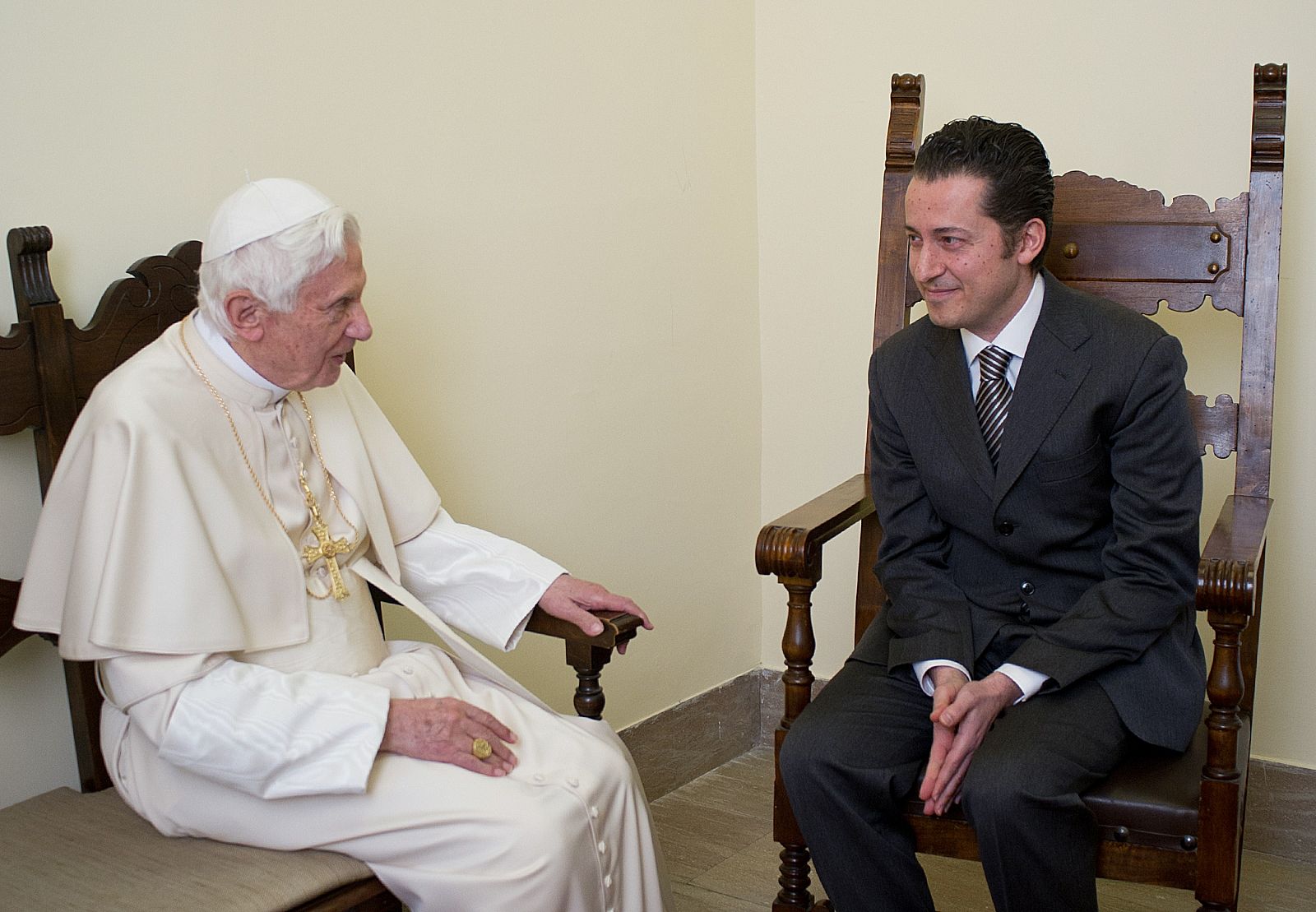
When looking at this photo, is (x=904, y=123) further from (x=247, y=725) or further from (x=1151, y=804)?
(x=247, y=725)

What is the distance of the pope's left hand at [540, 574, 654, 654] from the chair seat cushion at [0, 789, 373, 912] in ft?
1.87

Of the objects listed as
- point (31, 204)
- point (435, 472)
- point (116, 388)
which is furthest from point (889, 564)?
point (31, 204)

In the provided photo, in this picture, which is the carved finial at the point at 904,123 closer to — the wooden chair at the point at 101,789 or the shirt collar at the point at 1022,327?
the shirt collar at the point at 1022,327

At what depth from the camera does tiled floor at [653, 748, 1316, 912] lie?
3.08 meters

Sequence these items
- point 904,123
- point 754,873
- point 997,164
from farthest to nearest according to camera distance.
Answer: point 754,873
point 904,123
point 997,164

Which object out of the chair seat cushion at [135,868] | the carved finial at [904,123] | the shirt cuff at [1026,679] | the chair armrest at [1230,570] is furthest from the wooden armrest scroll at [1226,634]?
the chair seat cushion at [135,868]

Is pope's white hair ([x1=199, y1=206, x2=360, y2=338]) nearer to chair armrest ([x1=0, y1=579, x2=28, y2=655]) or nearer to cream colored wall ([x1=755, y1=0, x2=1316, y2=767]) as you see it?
chair armrest ([x1=0, y1=579, x2=28, y2=655])

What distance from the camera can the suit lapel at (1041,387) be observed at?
236 centimetres

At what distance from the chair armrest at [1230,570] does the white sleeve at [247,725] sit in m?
1.27

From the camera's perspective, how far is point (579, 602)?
2.36 m

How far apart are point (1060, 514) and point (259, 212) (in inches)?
57.9

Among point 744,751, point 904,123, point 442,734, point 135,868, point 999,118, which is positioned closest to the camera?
point 135,868

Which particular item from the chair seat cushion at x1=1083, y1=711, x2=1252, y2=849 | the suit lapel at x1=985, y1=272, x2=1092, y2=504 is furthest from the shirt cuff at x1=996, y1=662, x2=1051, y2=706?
the suit lapel at x1=985, y1=272, x2=1092, y2=504

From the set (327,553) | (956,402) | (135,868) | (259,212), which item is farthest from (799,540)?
(135,868)
